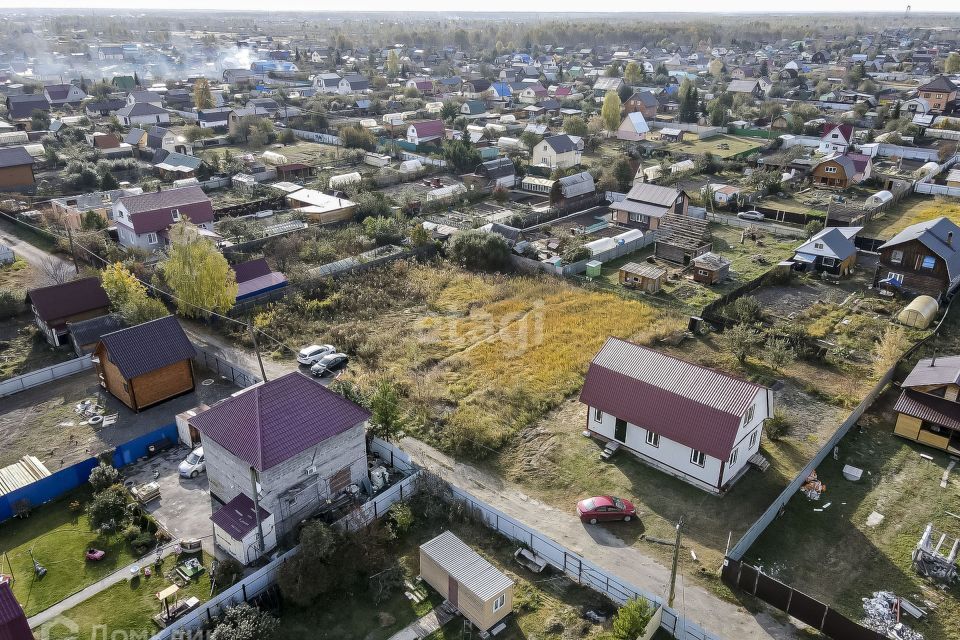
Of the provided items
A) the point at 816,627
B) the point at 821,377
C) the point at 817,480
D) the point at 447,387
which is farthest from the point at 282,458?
the point at 821,377

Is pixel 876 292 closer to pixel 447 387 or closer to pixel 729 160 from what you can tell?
pixel 447 387

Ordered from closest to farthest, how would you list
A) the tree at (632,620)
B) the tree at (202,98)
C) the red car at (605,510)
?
the tree at (632,620) < the red car at (605,510) < the tree at (202,98)

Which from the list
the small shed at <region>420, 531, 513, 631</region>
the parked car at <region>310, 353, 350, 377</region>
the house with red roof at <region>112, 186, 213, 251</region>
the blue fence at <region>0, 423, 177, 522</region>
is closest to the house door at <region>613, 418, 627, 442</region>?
the small shed at <region>420, 531, 513, 631</region>

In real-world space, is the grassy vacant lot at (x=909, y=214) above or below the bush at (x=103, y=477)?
above

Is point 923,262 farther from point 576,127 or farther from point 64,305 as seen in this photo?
point 576,127

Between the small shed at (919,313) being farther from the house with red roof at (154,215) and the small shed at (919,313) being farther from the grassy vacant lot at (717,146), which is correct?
the house with red roof at (154,215)

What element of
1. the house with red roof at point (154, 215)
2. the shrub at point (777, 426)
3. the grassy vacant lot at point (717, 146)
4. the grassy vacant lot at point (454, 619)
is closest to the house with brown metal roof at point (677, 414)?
the shrub at point (777, 426)

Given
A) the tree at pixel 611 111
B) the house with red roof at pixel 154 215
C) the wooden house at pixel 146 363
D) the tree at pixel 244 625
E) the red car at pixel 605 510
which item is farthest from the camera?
the tree at pixel 611 111

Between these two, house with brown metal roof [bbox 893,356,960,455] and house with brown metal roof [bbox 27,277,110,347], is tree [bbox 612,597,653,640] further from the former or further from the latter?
house with brown metal roof [bbox 27,277,110,347]
